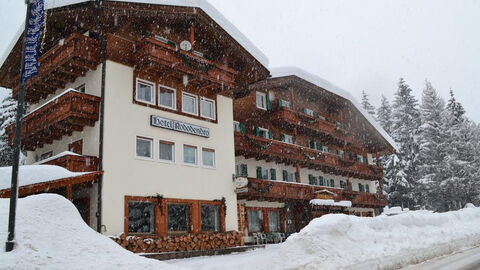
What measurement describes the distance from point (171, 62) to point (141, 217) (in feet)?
24.2

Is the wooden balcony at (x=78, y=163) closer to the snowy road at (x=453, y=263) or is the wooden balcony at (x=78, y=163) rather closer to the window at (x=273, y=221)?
the snowy road at (x=453, y=263)

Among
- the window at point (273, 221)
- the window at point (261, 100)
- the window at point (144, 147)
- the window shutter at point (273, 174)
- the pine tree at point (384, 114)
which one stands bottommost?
the window at point (273, 221)

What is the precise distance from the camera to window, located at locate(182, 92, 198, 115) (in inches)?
872

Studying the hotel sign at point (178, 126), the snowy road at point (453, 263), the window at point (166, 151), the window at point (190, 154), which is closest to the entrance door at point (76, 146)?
the hotel sign at point (178, 126)

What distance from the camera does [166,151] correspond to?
2062 centimetres

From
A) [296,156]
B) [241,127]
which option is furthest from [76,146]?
[296,156]

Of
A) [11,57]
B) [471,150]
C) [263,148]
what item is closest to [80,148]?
[11,57]

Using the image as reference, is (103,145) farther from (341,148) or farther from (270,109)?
(341,148)

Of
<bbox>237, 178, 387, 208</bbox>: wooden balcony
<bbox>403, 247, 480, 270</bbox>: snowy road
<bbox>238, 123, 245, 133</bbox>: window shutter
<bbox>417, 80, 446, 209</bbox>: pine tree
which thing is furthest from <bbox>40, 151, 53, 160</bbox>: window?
<bbox>417, 80, 446, 209</bbox>: pine tree

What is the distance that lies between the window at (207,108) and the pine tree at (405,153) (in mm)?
31932

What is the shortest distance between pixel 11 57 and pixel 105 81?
26.8 feet

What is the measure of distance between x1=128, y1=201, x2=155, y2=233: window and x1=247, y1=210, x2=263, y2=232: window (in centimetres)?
862

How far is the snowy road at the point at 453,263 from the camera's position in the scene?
36.9 feet

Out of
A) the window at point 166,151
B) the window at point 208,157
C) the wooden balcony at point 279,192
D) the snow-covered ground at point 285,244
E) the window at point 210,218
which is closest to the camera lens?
the snow-covered ground at point 285,244
